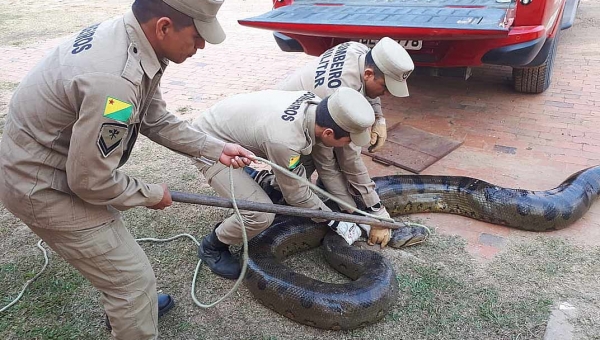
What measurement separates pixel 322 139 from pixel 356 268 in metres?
0.90

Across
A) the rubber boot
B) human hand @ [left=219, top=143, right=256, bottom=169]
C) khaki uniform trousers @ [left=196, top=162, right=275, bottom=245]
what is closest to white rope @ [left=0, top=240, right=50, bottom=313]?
the rubber boot

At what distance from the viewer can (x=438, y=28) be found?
419 cm

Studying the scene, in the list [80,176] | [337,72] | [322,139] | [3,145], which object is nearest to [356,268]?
[322,139]

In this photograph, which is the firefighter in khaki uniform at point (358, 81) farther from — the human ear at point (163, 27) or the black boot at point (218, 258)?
the human ear at point (163, 27)

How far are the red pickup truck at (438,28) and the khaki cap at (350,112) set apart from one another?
179 cm

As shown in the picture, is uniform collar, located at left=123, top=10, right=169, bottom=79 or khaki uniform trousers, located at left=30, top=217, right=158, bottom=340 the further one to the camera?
khaki uniform trousers, located at left=30, top=217, right=158, bottom=340

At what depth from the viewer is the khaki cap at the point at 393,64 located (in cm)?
328

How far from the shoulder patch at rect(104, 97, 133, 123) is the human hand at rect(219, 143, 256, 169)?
0.85 metres

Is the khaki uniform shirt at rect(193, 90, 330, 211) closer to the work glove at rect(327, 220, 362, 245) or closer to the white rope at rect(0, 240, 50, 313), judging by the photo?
the work glove at rect(327, 220, 362, 245)

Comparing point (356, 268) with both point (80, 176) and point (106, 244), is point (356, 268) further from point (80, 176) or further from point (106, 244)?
point (80, 176)

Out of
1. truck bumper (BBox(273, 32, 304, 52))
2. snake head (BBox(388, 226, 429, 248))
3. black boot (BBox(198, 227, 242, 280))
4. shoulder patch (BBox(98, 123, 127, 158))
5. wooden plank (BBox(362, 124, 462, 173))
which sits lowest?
wooden plank (BBox(362, 124, 462, 173))

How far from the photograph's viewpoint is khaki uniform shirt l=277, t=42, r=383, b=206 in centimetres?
349

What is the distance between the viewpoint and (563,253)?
3.37 metres

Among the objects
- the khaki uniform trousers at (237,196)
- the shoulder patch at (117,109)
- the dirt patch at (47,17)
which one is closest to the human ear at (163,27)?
the shoulder patch at (117,109)
